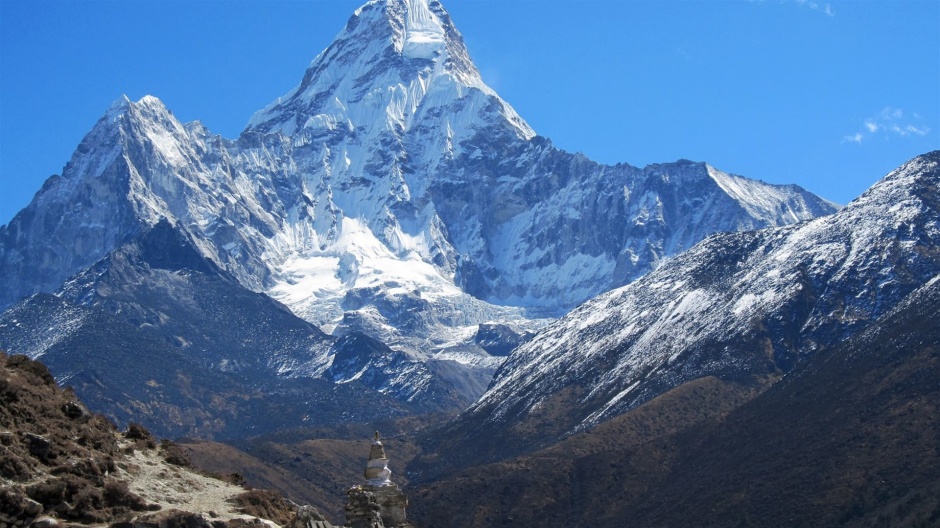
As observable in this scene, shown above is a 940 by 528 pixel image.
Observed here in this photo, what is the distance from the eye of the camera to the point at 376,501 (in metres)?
48.4

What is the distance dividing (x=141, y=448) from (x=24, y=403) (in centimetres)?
605

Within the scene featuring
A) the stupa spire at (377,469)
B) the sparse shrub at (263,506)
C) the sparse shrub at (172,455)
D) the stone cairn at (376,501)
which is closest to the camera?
the sparse shrub at (263,506)

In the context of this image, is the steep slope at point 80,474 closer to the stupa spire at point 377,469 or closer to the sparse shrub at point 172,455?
the sparse shrub at point 172,455

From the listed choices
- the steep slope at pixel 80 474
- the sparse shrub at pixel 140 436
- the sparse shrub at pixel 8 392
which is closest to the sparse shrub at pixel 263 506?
the steep slope at pixel 80 474

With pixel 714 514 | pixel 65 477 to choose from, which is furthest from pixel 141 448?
pixel 714 514

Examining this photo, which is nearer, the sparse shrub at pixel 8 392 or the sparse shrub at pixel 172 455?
the sparse shrub at pixel 8 392

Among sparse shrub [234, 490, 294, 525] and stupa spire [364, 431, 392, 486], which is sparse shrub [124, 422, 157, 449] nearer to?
sparse shrub [234, 490, 294, 525]

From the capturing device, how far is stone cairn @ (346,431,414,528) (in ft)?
157

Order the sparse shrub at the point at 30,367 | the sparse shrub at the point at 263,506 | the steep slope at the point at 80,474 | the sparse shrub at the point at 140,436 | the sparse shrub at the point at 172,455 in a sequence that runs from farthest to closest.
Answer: the sparse shrub at the point at 140,436
the sparse shrub at the point at 172,455
the sparse shrub at the point at 30,367
the sparse shrub at the point at 263,506
the steep slope at the point at 80,474

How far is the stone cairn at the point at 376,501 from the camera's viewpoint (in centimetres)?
4775

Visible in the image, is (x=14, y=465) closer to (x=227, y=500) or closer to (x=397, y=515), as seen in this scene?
(x=227, y=500)

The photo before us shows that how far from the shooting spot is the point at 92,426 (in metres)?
46.8

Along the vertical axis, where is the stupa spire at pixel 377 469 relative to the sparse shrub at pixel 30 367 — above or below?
below

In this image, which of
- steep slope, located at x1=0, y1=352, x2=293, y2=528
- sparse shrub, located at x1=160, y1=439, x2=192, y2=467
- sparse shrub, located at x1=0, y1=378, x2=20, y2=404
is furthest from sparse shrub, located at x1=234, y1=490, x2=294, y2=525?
sparse shrub, located at x1=0, y1=378, x2=20, y2=404
